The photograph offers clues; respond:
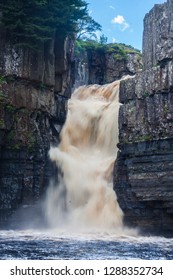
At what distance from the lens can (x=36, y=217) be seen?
1077 inches

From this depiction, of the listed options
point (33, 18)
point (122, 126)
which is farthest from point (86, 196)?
point (33, 18)

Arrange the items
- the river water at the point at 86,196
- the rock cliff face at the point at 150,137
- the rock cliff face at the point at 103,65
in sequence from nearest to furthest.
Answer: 1. the river water at the point at 86,196
2. the rock cliff face at the point at 150,137
3. the rock cliff face at the point at 103,65

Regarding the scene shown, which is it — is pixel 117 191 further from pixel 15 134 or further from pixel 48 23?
pixel 48 23

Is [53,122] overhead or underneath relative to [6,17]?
underneath

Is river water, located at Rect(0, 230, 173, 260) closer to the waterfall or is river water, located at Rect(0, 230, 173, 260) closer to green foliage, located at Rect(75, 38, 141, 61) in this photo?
the waterfall

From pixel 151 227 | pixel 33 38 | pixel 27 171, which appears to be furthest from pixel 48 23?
pixel 151 227

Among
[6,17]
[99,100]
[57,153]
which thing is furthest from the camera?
[99,100]

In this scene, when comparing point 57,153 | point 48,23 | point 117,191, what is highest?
point 48,23

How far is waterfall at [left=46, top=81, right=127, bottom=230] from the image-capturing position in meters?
26.4

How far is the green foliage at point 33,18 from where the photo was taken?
2653 centimetres

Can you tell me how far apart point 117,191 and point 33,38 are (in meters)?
10.4

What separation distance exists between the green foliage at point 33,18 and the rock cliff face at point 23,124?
687 millimetres

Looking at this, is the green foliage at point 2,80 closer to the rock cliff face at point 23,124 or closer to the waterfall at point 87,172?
the rock cliff face at point 23,124

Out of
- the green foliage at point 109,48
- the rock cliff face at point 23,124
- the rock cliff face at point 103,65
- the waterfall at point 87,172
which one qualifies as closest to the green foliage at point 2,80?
the rock cliff face at point 23,124
